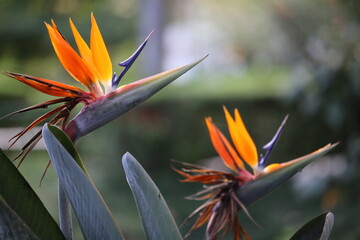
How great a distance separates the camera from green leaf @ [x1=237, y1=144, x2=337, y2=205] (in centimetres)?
68

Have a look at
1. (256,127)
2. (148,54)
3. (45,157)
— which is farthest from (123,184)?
(45,157)

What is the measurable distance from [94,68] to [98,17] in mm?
7480

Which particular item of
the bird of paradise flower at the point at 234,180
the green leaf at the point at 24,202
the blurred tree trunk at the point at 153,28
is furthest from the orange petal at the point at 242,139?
the blurred tree trunk at the point at 153,28

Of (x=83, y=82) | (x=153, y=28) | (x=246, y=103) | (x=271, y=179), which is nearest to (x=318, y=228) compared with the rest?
(x=271, y=179)

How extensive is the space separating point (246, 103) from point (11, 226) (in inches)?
147

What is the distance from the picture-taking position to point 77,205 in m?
0.61

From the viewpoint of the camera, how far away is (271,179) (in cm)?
69

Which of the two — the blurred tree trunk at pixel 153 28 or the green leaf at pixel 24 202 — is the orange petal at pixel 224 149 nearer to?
the green leaf at pixel 24 202

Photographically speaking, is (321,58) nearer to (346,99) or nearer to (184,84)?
(346,99)

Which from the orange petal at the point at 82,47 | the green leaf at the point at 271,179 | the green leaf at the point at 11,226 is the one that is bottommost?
the green leaf at the point at 271,179

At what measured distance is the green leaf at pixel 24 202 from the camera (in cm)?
61

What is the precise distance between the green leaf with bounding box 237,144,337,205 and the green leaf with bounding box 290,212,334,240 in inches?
2.2

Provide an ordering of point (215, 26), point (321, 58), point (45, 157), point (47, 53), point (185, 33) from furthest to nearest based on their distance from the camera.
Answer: point (185, 33) < point (47, 53) < point (215, 26) < point (45, 157) < point (321, 58)

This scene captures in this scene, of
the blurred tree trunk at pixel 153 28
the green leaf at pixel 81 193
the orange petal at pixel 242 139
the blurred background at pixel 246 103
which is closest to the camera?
the green leaf at pixel 81 193
